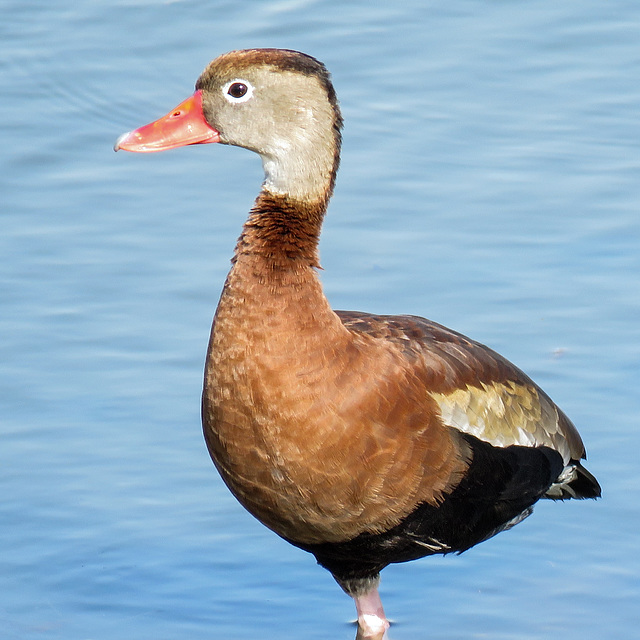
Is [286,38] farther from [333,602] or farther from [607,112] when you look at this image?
[333,602]

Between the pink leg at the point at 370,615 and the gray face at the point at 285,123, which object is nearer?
the gray face at the point at 285,123

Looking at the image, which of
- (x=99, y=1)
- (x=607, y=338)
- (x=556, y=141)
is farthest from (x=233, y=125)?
(x=99, y=1)

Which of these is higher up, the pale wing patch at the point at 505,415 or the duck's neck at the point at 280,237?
the duck's neck at the point at 280,237

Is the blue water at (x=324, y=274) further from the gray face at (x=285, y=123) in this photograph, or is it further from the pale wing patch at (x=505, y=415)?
the gray face at (x=285, y=123)

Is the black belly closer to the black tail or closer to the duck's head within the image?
the black tail

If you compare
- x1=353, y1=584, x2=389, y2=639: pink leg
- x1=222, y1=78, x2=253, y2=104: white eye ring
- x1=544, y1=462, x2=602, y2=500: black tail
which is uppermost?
x1=222, y1=78, x2=253, y2=104: white eye ring

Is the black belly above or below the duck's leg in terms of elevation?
above

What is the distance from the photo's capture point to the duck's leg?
574cm

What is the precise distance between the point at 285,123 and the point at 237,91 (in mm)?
236

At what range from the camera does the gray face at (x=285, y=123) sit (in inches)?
201

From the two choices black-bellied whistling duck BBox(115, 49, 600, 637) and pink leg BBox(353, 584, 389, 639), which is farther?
pink leg BBox(353, 584, 389, 639)

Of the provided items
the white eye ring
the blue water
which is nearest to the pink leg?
the blue water

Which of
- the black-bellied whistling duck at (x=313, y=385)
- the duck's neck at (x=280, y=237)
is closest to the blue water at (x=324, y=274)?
the black-bellied whistling duck at (x=313, y=385)

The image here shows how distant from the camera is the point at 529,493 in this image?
5.69m
